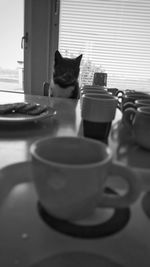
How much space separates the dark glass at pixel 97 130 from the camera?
58 centimetres

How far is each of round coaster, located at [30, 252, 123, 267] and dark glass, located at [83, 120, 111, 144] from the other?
35cm

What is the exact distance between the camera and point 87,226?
27 centimetres

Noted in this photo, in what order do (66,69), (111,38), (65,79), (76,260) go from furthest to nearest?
1. (111,38)
2. (66,69)
3. (65,79)
4. (76,260)

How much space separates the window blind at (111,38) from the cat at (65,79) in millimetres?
820

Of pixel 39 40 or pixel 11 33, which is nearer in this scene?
pixel 39 40

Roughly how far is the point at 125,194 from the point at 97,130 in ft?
1.02

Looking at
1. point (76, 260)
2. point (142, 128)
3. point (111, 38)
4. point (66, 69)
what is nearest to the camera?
point (76, 260)

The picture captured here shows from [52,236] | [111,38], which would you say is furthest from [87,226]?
[111,38]

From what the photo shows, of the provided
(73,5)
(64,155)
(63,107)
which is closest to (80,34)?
(73,5)

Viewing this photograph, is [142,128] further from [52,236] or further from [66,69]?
[66,69]

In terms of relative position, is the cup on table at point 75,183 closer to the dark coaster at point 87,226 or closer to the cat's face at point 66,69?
the dark coaster at point 87,226

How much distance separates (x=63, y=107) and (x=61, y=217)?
75 cm

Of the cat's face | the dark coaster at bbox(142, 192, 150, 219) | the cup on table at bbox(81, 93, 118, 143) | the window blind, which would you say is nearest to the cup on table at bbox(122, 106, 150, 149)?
the cup on table at bbox(81, 93, 118, 143)

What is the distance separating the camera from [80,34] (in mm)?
2475
